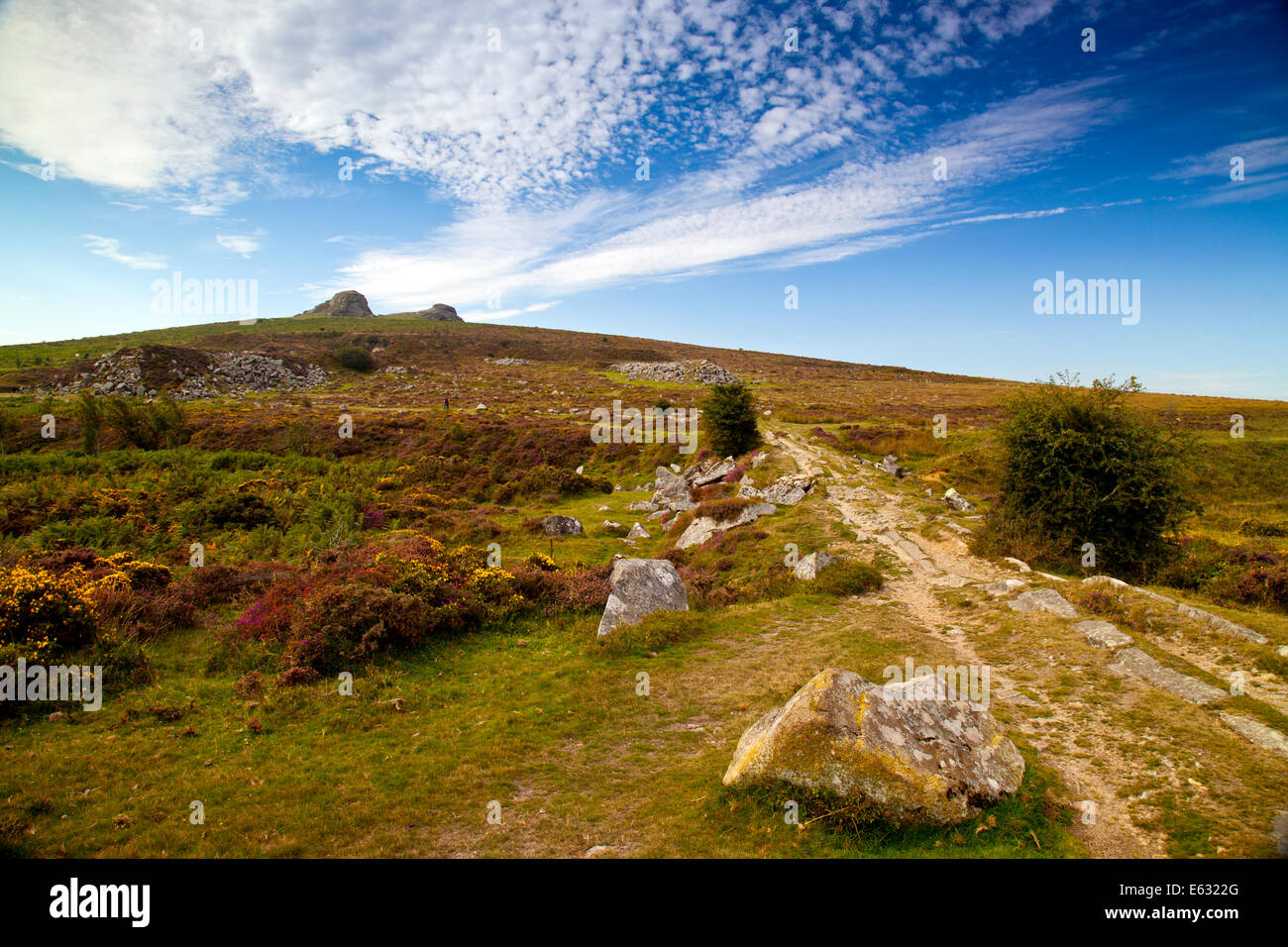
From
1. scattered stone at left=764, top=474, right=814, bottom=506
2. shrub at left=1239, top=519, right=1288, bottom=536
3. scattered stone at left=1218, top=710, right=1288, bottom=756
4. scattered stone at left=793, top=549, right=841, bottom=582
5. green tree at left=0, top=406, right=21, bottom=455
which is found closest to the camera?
scattered stone at left=1218, top=710, right=1288, bottom=756

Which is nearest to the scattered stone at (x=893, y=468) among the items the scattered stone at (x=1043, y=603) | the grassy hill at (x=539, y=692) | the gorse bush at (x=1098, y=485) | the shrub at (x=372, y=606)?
the grassy hill at (x=539, y=692)

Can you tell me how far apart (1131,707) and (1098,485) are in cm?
1215

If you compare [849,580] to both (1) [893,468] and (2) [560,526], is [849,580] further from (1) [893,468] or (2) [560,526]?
(1) [893,468]

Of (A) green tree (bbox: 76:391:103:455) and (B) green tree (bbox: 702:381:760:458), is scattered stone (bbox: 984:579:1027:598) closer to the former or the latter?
(B) green tree (bbox: 702:381:760:458)

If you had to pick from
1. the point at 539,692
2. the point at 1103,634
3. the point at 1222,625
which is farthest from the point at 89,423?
the point at 1222,625

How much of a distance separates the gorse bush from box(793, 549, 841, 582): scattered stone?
557cm

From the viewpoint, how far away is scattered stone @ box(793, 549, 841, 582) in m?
18.1

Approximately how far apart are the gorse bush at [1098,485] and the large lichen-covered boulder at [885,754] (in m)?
13.7

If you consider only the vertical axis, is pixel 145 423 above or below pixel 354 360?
below

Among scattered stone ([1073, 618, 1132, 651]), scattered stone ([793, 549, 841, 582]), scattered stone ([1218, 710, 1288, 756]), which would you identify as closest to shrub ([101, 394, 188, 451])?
scattered stone ([793, 549, 841, 582])

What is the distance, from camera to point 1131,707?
8531mm

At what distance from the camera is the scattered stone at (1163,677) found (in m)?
8.67

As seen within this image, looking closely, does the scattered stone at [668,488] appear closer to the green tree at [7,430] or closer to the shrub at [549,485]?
the shrub at [549,485]
